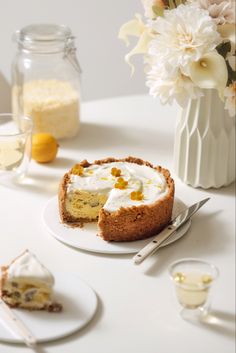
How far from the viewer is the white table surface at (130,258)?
1.36 metres

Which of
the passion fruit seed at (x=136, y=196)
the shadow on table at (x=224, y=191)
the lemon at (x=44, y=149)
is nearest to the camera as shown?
the passion fruit seed at (x=136, y=196)

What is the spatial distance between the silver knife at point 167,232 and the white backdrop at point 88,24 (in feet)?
5.89

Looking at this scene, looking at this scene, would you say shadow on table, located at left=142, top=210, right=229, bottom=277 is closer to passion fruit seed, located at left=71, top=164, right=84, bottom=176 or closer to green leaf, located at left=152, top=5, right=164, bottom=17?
passion fruit seed, located at left=71, top=164, right=84, bottom=176

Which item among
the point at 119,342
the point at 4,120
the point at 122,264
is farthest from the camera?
the point at 4,120

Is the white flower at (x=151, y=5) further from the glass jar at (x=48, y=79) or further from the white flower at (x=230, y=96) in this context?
the glass jar at (x=48, y=79)

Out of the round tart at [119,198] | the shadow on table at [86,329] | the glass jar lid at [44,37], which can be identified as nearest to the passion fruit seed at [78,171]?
the round tart at [119,198]

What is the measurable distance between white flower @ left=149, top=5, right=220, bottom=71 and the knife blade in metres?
0.64

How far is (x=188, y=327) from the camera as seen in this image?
140 centimetres

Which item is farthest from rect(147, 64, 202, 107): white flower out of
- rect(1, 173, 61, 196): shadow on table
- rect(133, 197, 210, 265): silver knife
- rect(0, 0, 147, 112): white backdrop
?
rect(0, 0, 147, 112): white backdrop

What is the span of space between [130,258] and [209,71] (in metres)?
0.44

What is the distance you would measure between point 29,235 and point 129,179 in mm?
264

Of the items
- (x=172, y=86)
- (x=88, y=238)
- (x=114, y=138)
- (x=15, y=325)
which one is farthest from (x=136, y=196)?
(x=114, y=138)

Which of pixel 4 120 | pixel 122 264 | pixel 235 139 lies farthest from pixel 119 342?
pixel 4 120

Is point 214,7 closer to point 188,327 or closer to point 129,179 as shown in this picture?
point 129,179
